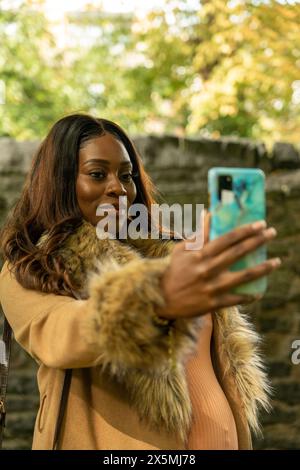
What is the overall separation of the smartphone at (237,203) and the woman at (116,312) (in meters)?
0.04

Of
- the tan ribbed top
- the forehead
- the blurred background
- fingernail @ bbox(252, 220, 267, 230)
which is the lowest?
the tan ribbed top

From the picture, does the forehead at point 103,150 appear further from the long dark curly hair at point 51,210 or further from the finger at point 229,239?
the finger at point 229,239

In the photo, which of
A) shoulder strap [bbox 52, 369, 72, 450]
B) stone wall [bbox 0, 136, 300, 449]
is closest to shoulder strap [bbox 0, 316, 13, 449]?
shoulder strap [bbox 52, 369, 72, 450]

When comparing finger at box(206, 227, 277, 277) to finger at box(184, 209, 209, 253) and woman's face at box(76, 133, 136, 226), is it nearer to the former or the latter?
finger at box(184, 209, 209, 253)

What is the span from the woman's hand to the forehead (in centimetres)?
63

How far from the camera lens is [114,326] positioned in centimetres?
128

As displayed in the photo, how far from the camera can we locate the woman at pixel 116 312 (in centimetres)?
122

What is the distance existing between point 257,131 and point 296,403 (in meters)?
3.75

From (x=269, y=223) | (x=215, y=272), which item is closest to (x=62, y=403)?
(x=215, y=272)

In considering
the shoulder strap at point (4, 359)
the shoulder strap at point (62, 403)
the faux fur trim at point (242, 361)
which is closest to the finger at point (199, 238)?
the shoulder strap at point (62, 403)

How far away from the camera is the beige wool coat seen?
128cm

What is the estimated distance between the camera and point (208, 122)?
6840mm
